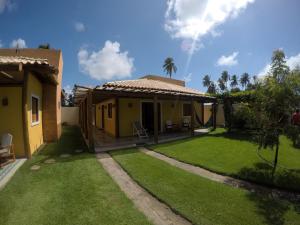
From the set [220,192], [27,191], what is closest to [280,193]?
[220,192]

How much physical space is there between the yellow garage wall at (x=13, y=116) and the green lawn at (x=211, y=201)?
13.7 ft

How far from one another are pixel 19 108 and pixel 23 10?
499 cm

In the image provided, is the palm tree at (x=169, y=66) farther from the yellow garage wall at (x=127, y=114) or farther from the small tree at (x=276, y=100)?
the small tree at (x=276, y=100)

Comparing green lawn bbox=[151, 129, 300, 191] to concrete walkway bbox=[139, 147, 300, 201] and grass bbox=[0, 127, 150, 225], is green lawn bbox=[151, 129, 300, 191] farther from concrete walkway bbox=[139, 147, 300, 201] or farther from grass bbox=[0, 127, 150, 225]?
grass bbox=[0, 127, 150, 225]

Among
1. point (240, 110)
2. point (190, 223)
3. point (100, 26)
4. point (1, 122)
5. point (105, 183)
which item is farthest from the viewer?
point (100, 26)

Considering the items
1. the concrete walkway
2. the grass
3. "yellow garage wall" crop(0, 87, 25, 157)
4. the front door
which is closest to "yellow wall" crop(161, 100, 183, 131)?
the front door

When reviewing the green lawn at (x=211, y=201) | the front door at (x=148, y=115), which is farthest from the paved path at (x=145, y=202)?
the front door at (x=148, y=115)

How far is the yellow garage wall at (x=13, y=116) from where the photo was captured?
20.3ft

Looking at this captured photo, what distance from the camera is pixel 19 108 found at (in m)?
6.27

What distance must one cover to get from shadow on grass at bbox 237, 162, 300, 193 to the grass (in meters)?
3.15

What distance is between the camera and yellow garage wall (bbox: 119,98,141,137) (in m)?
11.5

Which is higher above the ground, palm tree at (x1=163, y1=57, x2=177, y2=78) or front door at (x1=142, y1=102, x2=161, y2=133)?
palm tree at (x1=163, y1=57, x2=177, y2=78)

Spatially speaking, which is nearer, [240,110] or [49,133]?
[240,110]

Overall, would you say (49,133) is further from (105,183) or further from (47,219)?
(47,219)
